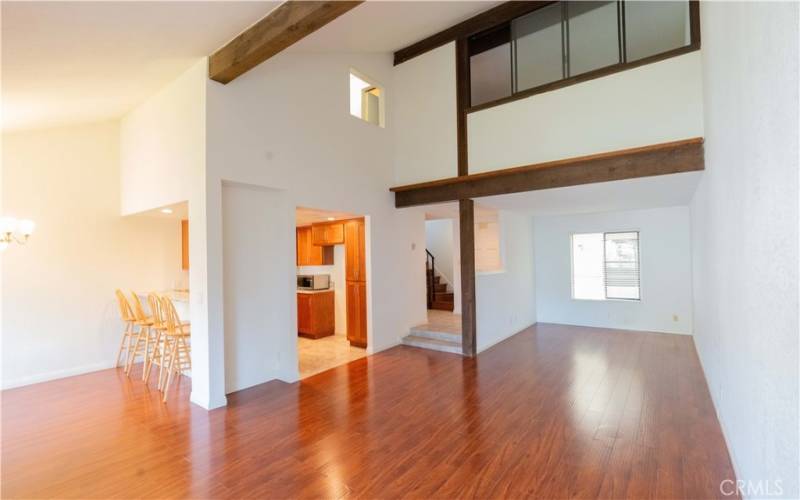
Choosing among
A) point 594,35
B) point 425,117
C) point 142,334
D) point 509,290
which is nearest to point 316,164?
point 425,117

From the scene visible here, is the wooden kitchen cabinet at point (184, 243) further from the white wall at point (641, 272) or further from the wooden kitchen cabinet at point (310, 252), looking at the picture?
the white wall at point (641, 272)

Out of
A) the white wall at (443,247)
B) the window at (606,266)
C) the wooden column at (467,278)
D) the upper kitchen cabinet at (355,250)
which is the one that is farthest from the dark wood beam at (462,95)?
the white wall at (443,247)

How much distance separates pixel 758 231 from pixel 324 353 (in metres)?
5.25

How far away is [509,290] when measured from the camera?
673cm

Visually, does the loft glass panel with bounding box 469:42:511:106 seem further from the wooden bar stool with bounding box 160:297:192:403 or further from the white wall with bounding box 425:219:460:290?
the wooden bar stool with bounding box 160:297:192:403

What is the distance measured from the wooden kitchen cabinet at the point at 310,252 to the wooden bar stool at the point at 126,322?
297 centimetres

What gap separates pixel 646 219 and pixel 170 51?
7.72 metres

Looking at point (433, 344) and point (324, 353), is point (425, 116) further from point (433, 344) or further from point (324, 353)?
point (324, 353)

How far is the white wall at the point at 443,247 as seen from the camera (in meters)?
10.6

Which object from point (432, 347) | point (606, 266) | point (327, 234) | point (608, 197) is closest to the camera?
point (608, 197)

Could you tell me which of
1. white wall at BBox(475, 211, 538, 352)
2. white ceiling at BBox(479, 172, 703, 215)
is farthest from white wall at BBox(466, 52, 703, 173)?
white wall at BBox(475, 211, 538, 352)

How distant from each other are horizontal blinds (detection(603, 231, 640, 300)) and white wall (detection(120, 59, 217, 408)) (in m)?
7.09

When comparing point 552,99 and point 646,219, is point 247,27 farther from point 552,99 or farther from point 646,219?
point 646,219

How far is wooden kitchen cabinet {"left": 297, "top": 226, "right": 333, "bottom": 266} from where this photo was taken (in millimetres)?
7035
